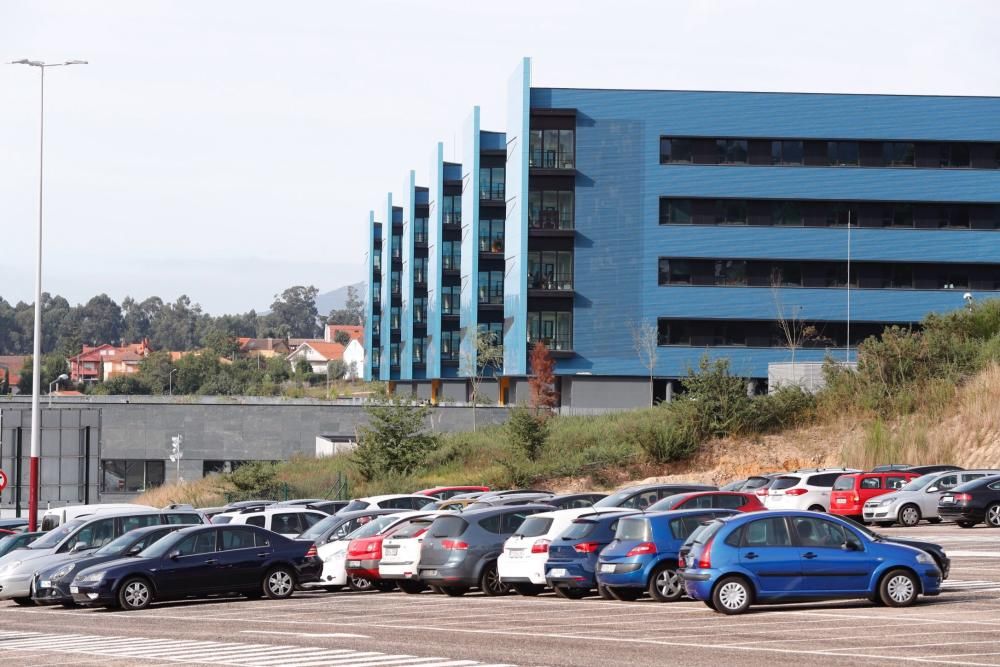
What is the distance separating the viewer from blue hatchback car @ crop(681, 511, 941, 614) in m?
19.8

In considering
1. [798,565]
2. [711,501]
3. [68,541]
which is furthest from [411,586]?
[798,565]

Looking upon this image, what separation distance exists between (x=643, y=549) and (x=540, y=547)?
2.24 metres

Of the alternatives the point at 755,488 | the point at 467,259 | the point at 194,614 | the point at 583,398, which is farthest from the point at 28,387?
the point at 194,614

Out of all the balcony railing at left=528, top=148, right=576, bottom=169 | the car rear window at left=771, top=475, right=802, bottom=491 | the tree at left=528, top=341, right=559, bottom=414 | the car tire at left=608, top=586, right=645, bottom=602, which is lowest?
the car tire at left=608, top=586, right=645, bottom=602

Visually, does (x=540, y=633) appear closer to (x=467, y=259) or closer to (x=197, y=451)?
(x=197, y=451)

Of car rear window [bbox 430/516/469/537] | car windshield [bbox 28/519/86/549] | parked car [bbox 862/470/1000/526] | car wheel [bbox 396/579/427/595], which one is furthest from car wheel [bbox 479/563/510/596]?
parked car [bbox 862/470/1000/526]

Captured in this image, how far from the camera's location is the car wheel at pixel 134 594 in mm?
24891

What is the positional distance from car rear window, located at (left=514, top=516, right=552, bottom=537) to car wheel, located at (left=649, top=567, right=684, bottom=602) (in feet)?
7.53

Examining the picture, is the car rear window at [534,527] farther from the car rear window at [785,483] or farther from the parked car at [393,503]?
the car rear window at [785,483]

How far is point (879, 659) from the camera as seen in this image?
1481 centimetres

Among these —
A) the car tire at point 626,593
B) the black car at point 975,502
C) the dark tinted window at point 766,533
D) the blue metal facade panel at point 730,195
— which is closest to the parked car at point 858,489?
the black car at point 975,502

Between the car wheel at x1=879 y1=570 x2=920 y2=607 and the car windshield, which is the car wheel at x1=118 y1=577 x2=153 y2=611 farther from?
the car wheel at x1=879 y1=570 x2=920 y2=607

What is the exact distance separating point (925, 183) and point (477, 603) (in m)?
61.2

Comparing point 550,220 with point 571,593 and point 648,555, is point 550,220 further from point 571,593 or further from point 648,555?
point 648,555
